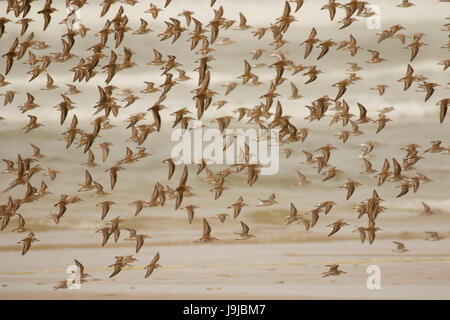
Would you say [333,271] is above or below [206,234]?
below

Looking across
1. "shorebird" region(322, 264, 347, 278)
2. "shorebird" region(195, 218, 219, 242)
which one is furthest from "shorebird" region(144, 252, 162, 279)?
"shorebird" region(322, 264, 347, 278)

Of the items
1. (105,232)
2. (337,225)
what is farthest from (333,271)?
(105,232)

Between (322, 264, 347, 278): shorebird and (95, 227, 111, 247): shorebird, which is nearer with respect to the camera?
(322, 264, 347, 278): shorebird

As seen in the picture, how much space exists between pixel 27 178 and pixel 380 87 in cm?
1013

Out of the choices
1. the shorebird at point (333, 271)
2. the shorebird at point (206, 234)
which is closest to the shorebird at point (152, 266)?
the shorebird at point (206, 234)

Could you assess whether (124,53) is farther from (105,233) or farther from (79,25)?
(105,233)

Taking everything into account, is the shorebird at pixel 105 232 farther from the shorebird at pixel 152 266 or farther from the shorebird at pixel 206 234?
the shorebird at pixel 206 234

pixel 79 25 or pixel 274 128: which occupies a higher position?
pixel 79 25

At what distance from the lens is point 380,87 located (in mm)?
22422

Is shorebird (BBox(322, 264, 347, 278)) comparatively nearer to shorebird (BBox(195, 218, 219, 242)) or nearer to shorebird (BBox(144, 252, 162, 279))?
shorebird (BBox(195, 218, 219, 242))

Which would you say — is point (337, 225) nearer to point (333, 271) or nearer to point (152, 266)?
point (333, 271)

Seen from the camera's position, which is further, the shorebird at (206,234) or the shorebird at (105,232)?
the shorebird at (105,232)

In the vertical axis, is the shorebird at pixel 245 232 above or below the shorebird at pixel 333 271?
above

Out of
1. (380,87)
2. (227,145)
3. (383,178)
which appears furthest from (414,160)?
(227,145)
